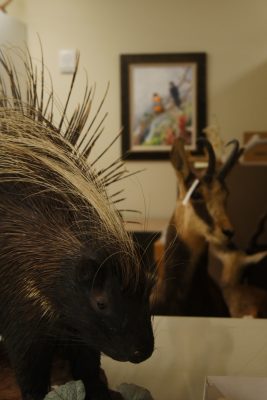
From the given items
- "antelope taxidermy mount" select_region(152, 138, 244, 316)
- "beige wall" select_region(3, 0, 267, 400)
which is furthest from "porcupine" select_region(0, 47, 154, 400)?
"beige wall" select_region(3, 0, 267, 400)

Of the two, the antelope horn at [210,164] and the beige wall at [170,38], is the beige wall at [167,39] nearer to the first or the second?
the beige wall at [170,38]

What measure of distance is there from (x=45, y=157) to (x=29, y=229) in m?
0.08

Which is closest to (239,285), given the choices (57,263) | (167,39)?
(57,263)

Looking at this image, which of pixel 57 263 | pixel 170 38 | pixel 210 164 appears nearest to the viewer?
pixel 57 263

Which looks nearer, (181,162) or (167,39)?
(181,162)

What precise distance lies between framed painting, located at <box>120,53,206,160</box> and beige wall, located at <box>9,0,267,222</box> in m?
0.04

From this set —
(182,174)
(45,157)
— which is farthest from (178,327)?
(45,157)

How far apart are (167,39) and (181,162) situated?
1.01 metres

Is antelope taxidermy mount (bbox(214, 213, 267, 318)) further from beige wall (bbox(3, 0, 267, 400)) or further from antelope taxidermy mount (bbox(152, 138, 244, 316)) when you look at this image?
beige wall (bbox(3, 0, 267, 400))

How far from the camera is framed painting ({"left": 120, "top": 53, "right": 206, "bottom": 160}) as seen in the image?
185 cm

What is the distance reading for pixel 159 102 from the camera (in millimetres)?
1893

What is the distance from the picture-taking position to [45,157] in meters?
0.48

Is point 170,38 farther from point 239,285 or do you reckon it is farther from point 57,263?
point 57,263

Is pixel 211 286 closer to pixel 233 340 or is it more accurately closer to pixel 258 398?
pixel 233 340
